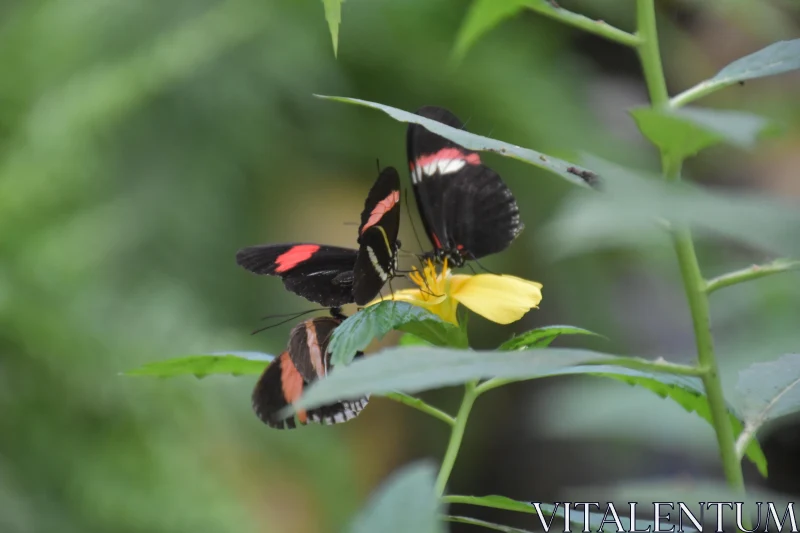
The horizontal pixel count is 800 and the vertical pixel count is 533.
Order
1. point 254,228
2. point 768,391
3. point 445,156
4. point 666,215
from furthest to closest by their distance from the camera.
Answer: point 254,228, point 445,156, point 768,391, point 666,215

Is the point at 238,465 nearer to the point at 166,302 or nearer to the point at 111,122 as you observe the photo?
the point at 166,302

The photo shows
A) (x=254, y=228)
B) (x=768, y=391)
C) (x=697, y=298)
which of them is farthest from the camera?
(x=254, y=228)

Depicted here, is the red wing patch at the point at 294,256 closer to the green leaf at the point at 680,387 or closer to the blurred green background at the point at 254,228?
the green leaf at the point at 680,387

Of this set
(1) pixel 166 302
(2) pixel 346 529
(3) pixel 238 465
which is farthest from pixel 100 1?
(2) pixel 346 529

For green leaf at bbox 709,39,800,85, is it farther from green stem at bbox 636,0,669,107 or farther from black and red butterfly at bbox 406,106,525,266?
black and red butterfly at bbox 406,106,525,266

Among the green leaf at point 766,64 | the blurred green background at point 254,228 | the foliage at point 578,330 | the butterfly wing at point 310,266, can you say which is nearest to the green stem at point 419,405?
the foliage at point 578,330

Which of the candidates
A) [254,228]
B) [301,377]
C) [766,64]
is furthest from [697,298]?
[254,228]

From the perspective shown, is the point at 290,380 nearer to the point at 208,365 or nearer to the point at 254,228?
the point at 208,365
